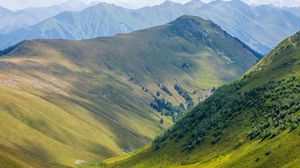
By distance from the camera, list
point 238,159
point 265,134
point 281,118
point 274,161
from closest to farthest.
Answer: point 274,161, point 238,159, point 265,134, point 281,118

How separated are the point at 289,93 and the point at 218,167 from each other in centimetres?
5997

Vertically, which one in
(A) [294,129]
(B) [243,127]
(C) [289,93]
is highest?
(A) [294,129]

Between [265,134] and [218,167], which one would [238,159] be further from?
[265,134]

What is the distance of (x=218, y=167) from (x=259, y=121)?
3986 centimetres

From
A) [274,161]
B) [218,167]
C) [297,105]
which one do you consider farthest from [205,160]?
[274,161]

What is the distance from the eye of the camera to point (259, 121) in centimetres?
18788

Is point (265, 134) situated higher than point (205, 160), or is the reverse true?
point (265, 134)

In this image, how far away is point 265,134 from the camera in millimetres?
163500

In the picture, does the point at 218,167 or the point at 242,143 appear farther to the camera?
the point at 242,143

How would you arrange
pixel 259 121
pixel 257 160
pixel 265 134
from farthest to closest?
pixel 259 121 < pixel 265 134 < pixel 257 160

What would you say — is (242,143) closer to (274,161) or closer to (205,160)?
(205,160)

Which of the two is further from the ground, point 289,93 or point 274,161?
point 274,161

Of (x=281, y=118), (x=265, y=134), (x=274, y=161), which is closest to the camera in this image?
(x=274, y=161)

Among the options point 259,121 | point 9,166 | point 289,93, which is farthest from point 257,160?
point 9,166
